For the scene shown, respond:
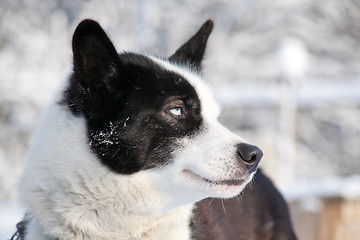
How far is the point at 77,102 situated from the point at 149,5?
9.61 metres

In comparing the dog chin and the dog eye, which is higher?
the dog eye

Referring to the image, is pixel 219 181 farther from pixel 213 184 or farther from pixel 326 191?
pixel 326 191

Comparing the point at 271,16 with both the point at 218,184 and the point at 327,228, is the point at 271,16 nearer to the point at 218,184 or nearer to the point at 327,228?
the point at 327,228

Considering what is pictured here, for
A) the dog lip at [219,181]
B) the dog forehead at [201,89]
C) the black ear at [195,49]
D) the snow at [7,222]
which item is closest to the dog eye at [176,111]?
the dog forehead at [201,89]

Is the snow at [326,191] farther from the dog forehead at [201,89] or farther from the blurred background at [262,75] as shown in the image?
the dog forehead at [201,89]

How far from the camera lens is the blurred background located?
6.19m

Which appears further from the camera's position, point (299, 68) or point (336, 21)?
point (336, 21)

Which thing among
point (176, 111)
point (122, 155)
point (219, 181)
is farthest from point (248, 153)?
point (122, 155)

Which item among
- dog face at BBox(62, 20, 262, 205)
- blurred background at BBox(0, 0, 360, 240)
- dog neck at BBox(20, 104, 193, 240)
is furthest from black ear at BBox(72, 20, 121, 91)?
blurred background at BBox(0, 0, 360, 240)

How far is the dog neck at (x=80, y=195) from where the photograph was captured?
106 inches

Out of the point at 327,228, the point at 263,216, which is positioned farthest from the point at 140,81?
the point at 327,228

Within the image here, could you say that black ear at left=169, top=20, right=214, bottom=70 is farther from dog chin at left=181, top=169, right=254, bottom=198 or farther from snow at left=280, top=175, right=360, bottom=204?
snow at left=280, top=175, right=360, bottom=204

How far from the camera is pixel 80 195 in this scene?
2.70m

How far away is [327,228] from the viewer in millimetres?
5746
